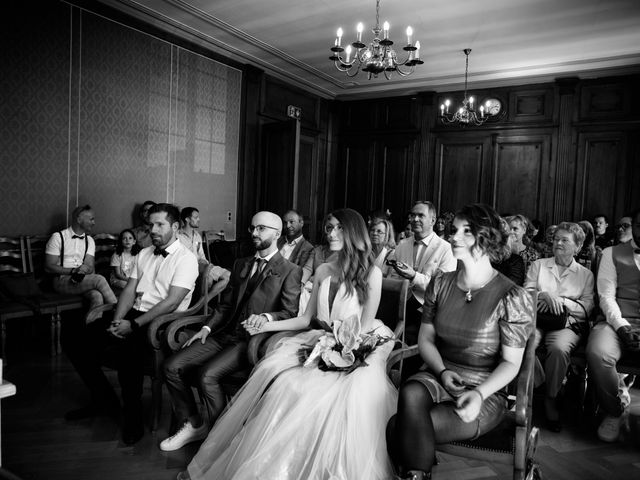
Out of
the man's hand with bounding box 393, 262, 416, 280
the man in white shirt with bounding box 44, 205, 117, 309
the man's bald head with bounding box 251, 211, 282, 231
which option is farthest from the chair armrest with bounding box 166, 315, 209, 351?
the man in white shirt with bounding box 44, 205, 117, 309

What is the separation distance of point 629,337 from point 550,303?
1.60ft

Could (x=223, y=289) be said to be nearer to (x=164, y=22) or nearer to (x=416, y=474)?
(x=416, y=474)

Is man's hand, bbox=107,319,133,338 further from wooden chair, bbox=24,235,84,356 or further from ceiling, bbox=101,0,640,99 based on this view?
ceiling, bbox=101,0,640,99

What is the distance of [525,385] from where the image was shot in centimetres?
210

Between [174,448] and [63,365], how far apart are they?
198cm

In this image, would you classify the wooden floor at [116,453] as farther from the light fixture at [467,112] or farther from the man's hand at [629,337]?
the light fixture at [467,112]

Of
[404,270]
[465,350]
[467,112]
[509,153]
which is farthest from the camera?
[509,153]

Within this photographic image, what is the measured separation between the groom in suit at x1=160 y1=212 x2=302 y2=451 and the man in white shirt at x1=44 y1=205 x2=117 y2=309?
2298mm

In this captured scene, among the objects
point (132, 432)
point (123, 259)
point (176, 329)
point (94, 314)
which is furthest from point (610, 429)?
point (123, 259)

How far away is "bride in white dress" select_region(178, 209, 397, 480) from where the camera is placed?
2.16 meters

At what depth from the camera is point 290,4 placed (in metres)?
5.92

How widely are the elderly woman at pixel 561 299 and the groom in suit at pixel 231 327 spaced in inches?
65.7

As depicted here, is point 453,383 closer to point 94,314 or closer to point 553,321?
point 553,321

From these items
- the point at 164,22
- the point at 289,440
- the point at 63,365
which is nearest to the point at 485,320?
the point at 289,440
